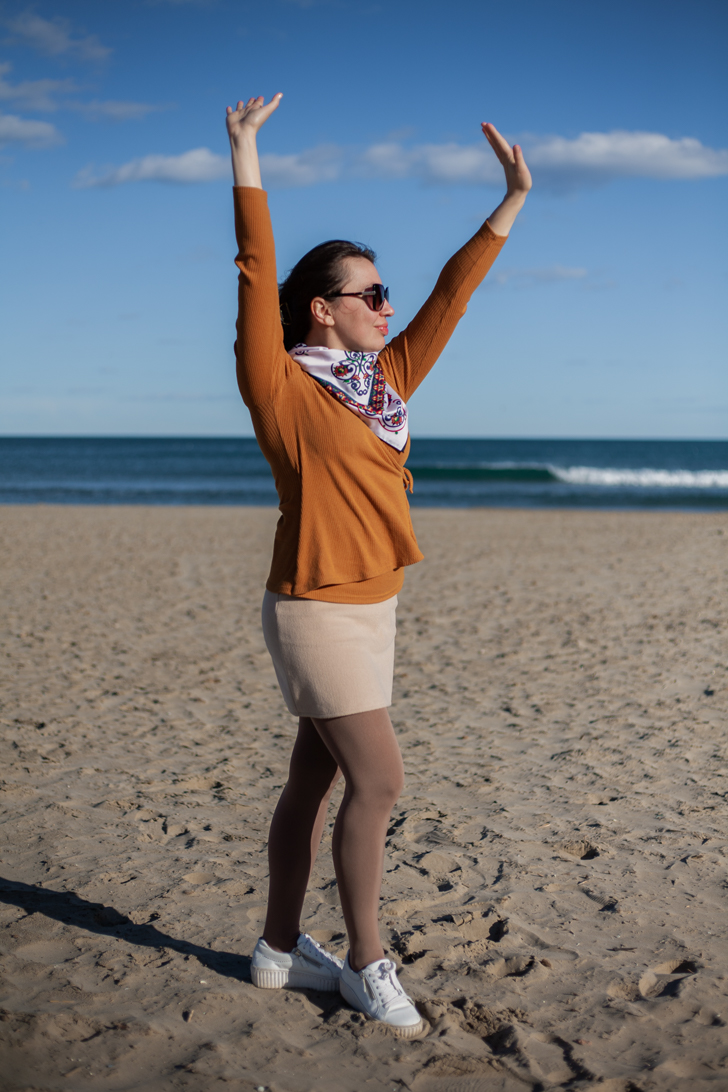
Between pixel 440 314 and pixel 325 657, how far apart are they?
38.4 inches

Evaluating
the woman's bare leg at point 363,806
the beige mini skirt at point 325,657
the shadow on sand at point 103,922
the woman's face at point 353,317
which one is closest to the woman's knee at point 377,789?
the woman's bare leg at point 363,806

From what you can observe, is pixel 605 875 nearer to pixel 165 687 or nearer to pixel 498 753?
pixel 498 753

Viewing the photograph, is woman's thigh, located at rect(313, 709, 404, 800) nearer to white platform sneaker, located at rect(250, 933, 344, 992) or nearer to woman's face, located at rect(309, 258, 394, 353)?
white platform sneaker, located at rect(250, 933, 344, 992)

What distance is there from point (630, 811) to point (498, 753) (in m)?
0.91

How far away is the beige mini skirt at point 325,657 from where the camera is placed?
81.2 inches

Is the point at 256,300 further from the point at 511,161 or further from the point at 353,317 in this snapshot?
the point at 511,161

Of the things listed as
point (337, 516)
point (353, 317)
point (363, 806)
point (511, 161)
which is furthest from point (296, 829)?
point (511, 161)

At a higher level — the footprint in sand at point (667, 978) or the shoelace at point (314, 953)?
the shoelace at point (314, 953)

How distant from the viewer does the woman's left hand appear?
7.79 ft

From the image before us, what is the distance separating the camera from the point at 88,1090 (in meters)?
1.98

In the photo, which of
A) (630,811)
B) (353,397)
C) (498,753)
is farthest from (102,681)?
(353,397)

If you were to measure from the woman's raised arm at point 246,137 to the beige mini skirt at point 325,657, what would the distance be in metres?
0.97

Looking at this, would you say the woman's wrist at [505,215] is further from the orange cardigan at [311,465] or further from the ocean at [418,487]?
the ocean at [418,487]

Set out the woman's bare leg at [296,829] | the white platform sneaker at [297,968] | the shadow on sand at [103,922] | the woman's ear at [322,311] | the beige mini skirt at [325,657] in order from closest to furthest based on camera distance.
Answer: the beige mini skirt at [325,657]
the woman's ear at [322,311]
the woman's bare leg at [296,829]
the white platform sneaker at [297,968]
the shadow on sand at [103,922]
